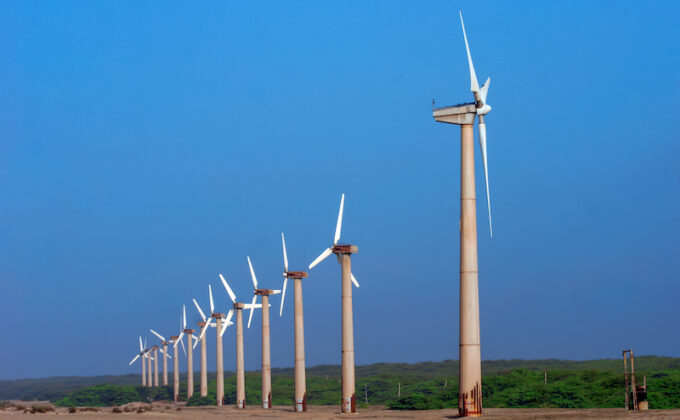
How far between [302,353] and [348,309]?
1780 centimetres

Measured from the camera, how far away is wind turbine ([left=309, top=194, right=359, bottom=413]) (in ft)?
283

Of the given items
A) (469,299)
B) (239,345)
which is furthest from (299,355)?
(469,299)

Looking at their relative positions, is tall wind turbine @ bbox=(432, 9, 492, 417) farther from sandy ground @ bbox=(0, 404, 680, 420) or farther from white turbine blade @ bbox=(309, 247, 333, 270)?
white turbine blade @ bbox=(309, 247, 333, 270)

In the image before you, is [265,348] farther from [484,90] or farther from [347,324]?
[484,90]

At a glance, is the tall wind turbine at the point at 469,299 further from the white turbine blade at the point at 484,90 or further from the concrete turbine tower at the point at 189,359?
the concrete turbine tower at the point at 189,359

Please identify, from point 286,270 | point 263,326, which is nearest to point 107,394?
point 263,326

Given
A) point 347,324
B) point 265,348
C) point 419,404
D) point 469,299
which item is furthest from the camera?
point 265,348

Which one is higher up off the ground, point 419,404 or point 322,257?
point 322,257

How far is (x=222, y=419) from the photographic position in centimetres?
7688

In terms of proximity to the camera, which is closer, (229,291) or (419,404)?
(419,404)

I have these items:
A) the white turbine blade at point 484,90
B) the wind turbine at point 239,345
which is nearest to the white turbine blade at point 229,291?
the wind turbine at point 239,345

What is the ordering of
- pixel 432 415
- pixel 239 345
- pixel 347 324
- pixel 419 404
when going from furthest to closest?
pixel 239 345 < pixel 419 404 < pixel 347 324 < pixel 432 415

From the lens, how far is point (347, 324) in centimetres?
8756

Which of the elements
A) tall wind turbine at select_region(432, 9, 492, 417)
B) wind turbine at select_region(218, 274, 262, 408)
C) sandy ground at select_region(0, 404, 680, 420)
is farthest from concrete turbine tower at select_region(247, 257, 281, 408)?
tall wind turbine at select_region(432, 9, 492, 417)
